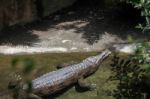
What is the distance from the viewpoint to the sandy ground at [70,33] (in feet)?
20.2

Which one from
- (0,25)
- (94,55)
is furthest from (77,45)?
(0,25)

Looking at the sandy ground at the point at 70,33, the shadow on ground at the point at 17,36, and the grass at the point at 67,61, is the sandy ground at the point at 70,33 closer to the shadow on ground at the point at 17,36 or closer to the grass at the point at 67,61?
the shadow on ground at the point at 17,36

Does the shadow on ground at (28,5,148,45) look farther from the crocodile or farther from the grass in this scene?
the crocodile

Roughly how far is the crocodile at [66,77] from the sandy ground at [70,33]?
683mm

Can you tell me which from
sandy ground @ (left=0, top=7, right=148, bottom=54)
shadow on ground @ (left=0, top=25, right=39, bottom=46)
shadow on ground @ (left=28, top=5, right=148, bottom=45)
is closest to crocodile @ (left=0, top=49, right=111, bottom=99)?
sandy ground @ (left=0, top=7, right=148, bottom=54)

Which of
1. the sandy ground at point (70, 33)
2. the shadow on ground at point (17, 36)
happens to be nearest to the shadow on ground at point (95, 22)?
the sandy ground at point (70, 33)

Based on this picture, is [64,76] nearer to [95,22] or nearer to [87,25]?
[87,25]

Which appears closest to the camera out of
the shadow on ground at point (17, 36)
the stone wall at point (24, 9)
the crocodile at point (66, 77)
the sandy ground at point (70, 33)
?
the crocodile at point (66, 77)

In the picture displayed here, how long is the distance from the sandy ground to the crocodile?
683mm

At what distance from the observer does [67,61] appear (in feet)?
18.7

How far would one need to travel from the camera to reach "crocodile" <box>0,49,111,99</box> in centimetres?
473

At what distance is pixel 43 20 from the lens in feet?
23.6

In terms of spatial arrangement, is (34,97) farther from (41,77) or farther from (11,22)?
(11,22)

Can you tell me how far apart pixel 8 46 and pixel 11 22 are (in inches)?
26.5
